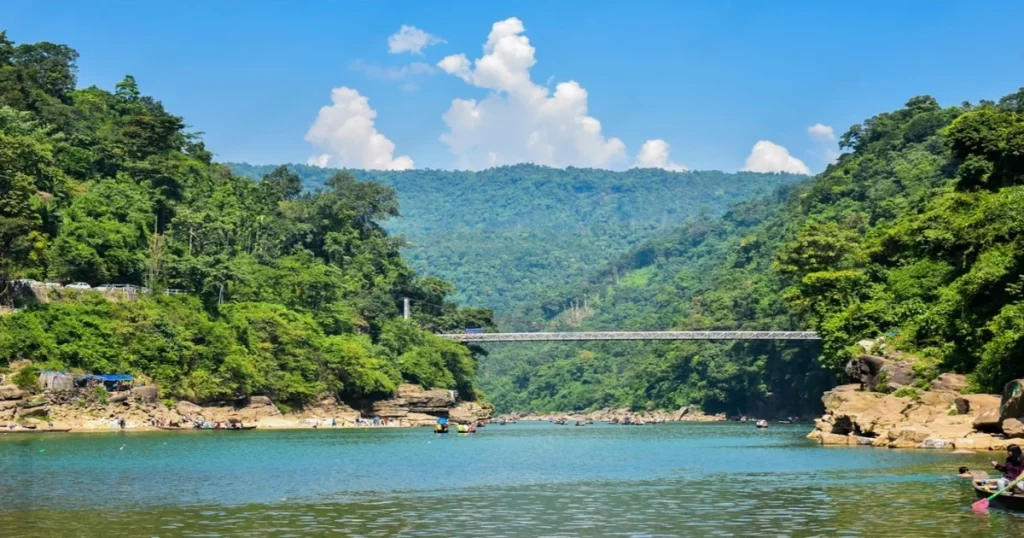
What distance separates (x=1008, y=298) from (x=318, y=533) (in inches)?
1508

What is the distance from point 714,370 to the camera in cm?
13912

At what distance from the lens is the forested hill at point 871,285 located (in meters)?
55.7

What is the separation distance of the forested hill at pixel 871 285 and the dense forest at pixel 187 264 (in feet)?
104

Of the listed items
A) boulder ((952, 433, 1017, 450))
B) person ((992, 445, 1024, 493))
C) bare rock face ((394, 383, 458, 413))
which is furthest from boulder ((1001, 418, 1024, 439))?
bare rock face ((394, 383, 458, 413))

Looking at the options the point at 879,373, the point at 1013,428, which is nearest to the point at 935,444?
the point at 1013,428

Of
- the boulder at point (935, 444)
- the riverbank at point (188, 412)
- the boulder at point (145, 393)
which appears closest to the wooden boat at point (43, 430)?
the riverbank at point (188, 412)

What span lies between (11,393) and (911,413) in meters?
53.4

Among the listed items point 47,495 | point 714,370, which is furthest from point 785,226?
point 47,495

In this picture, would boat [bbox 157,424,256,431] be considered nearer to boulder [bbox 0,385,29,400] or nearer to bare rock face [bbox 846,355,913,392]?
boulder [bbox 0,385,29,400]

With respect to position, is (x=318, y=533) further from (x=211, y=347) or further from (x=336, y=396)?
(x=336, y=396)

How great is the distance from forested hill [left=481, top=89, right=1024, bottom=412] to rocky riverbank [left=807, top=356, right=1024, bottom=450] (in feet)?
5.54

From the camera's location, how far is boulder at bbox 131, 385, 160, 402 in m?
81.4

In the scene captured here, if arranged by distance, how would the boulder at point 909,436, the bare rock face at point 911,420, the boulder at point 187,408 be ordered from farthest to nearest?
the boulder at point 187,408, the boulder at point 909,436, the bare rock face at point 911,420

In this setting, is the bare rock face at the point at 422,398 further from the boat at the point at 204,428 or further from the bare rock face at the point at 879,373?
the bare rock face at the point at 879,373
